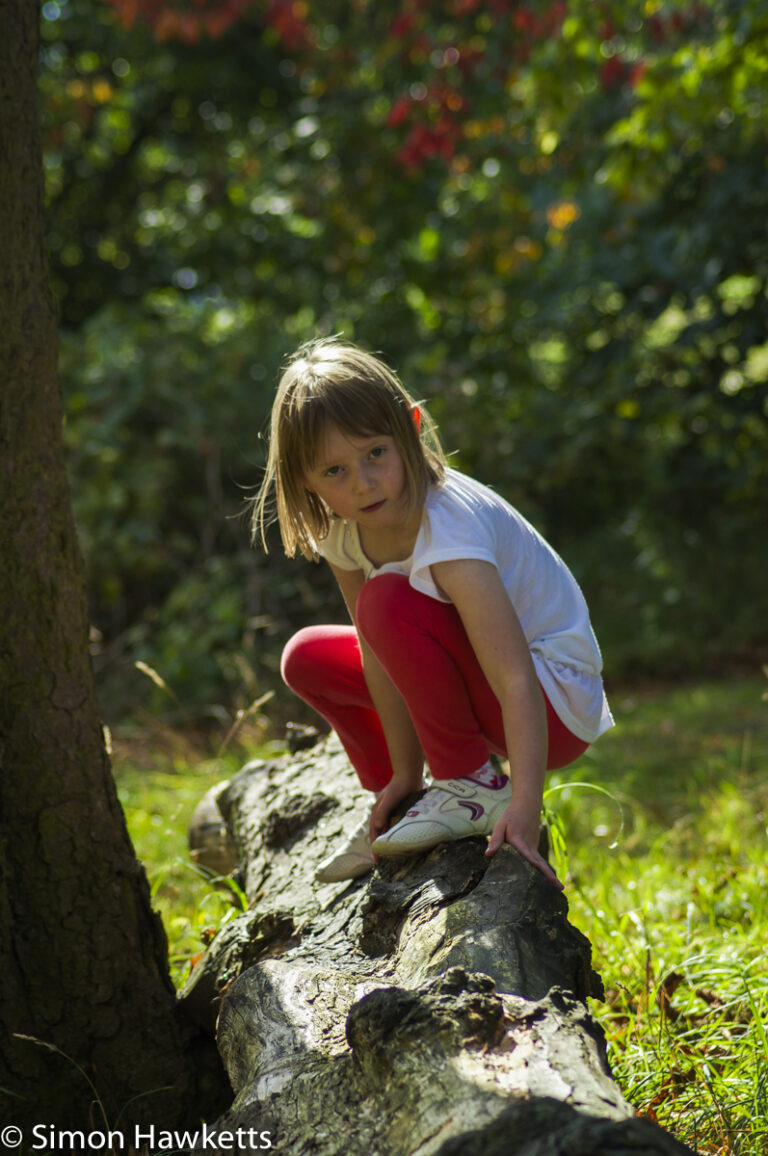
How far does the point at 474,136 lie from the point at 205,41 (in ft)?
12.1

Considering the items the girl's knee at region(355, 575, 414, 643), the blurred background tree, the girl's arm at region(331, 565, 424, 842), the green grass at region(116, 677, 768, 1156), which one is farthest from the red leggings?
the blurred background tree

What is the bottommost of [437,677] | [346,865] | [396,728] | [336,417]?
[346,865]

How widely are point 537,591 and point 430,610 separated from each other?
0.26 metres

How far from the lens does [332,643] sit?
2373 millimetres

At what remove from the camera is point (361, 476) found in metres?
1.94

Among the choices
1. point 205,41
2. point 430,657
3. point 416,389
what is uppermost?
point 205,41

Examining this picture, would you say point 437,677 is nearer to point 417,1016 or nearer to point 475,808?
point 475,808

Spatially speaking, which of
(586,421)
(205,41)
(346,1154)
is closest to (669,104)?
(586,421)

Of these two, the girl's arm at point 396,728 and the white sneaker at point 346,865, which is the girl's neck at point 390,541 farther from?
the white sneaker at point 346,865

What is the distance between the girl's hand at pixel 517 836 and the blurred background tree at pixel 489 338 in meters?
2.55

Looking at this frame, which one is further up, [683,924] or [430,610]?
[430,610]

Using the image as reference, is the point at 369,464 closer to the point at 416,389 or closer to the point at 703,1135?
the point at 703,1135

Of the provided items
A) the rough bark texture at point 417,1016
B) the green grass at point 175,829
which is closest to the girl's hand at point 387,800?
the rough bark texture at point 417,1016

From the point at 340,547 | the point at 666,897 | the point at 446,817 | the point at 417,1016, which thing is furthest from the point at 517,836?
the point at 666,897
